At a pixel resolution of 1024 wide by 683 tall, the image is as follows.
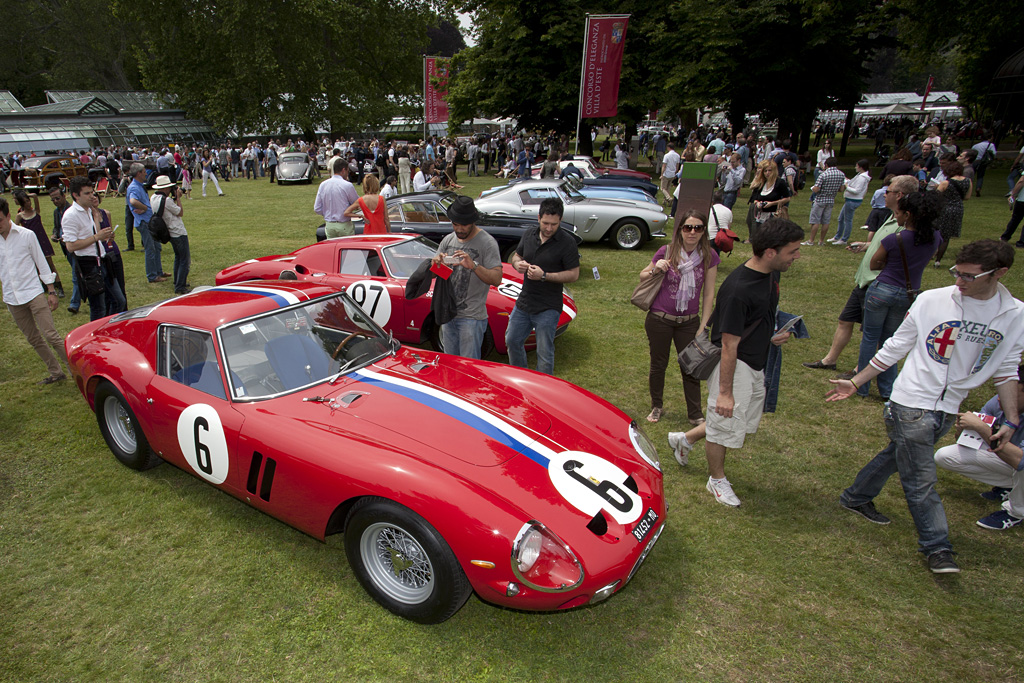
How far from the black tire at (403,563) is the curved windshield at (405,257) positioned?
12.8 feet

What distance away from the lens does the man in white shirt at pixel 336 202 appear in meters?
8.45

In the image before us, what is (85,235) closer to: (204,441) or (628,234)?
(204,441)

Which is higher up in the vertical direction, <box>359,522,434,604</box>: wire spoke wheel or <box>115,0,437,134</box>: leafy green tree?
<box>115,0,437,134</box>: leafy green tree

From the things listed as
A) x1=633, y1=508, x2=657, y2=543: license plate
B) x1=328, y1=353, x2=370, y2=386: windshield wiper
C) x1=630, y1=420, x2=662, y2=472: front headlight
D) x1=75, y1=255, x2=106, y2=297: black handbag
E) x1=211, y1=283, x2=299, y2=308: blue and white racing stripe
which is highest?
x1=211, y1=283, x2=299, y2=308: blue and white racing stripe

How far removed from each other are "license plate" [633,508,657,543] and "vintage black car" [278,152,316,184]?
87.0 ft

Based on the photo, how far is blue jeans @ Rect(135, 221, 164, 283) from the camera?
9.29m

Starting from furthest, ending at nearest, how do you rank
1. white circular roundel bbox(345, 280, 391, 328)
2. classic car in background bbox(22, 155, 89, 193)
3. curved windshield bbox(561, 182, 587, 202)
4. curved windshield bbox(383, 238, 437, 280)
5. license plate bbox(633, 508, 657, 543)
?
classic car in background bbox(22, 155, 89, 193), curved windshield bbox(561, 182, 587, 202), curved windshield bbox(383, 238, 437, 280), white circular roundel bbox(345, 280, 391, 328), license plate bbox(633, 508, 657, 543)

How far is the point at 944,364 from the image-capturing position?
3.22 m

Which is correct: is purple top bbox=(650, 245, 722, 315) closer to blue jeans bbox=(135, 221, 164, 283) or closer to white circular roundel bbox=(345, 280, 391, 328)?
white circular roundel bbox=(345, 280, 391, 328)

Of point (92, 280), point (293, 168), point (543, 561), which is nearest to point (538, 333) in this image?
point (543, 561)

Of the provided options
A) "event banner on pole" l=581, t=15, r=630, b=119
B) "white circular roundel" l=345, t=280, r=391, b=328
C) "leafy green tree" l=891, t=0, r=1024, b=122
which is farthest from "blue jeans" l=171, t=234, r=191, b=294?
"leafy green tree" l=891, t=0, r=1024, b=122

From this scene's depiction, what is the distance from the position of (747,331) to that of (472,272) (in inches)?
93.6

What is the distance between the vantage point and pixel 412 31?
41.3 m

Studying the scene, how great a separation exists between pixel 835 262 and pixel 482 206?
6.94 meters
